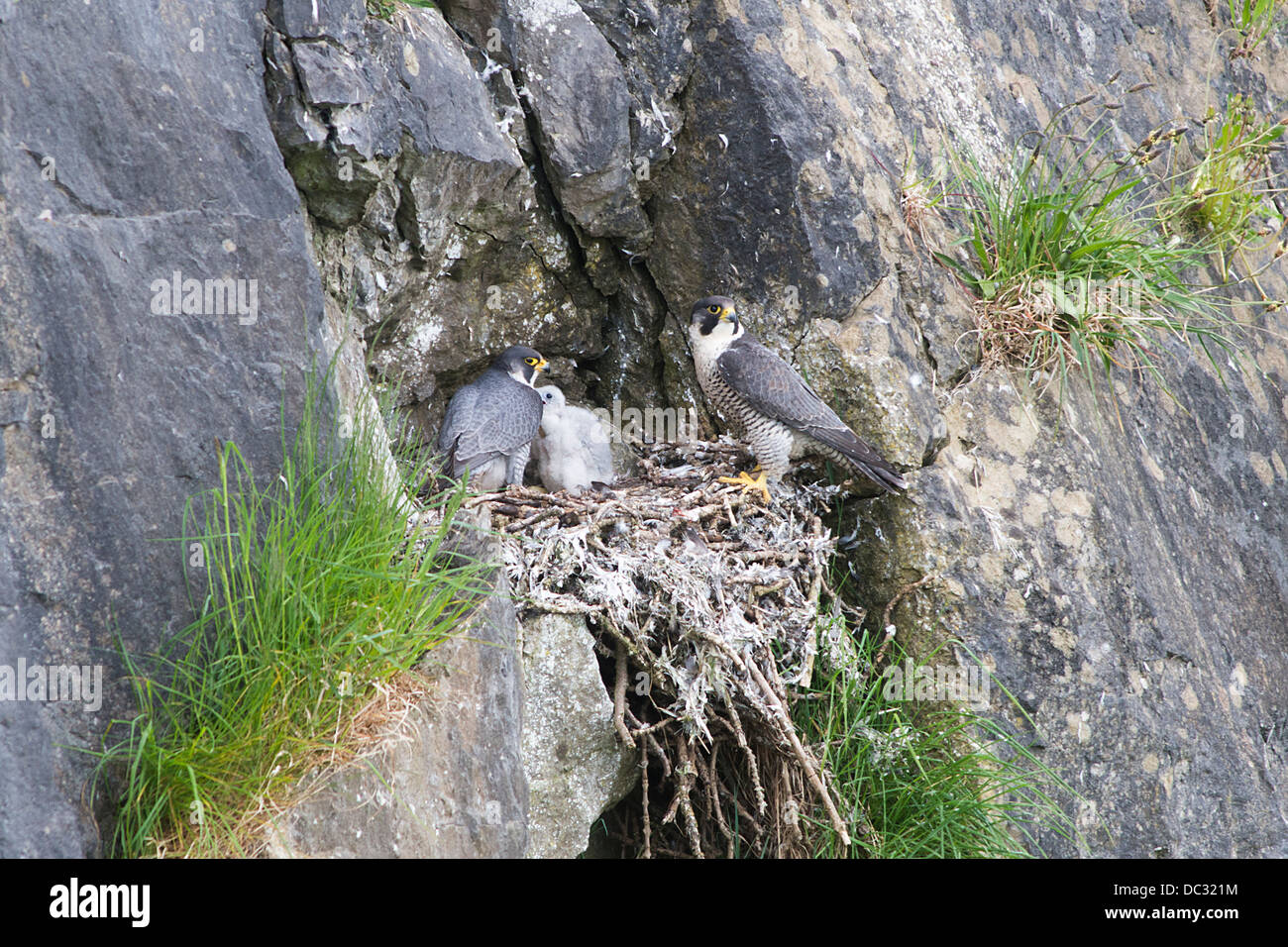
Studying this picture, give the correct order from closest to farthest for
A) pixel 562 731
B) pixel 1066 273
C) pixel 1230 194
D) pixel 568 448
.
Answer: pixel 562 731 < pixel 1066 273 < pixel 568 448 < pixel 1230 194

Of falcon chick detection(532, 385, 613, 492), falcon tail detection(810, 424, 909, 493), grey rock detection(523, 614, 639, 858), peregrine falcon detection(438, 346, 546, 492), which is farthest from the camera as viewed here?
falcon chick detection(532, 385, 613, 492)

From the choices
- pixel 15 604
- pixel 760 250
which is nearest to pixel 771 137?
pixel 760 250

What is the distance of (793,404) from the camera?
4699 mm

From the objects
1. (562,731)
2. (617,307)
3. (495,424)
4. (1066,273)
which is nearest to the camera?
(562,731)

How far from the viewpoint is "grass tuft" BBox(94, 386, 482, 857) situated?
2.89 metres

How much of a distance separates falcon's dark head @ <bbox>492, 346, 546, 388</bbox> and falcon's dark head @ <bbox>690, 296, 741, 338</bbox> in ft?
2.74

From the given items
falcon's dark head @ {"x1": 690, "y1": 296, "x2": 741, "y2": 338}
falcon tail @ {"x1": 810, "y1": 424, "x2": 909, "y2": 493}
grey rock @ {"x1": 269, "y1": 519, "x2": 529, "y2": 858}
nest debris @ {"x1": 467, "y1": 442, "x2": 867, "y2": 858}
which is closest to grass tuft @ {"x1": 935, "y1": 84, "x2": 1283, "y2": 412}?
falcon tail @ {"x1": 810, "y1": 424, "x2": 909, "y2": 493}

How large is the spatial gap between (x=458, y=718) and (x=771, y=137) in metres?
3.27

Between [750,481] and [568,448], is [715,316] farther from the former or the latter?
[568,448]

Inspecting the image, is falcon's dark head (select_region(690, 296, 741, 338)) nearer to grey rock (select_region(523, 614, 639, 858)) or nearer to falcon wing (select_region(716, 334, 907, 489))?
falcon wing (select_region(716, 334, 907, 489))

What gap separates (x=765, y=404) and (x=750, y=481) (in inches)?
16.1

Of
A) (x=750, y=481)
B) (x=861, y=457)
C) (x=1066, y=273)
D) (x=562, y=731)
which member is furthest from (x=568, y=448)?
(x=1066, y=273)

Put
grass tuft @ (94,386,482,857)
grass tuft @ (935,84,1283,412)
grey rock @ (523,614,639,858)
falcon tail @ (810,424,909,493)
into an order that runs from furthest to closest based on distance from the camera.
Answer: grass tuft @ (935,84,1283,412)
falcon tail @ (810,424,909,493)
grey rock @ (523,614,639,858)
grass tuft @ (94,386,482,857)

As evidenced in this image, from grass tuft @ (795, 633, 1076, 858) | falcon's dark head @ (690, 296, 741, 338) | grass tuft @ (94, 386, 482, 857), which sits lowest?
grass tuft @ (795, 633, 1076, 858)
